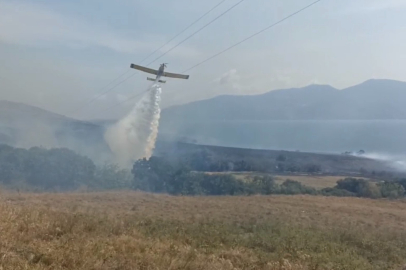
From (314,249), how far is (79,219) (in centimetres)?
669

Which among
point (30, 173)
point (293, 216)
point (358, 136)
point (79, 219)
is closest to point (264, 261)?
point (79, 219)

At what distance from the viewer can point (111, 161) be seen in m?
58.0

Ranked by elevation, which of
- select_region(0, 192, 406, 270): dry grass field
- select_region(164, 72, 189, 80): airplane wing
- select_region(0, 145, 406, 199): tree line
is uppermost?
select_region(164, 72, 189, 80): airplane wing

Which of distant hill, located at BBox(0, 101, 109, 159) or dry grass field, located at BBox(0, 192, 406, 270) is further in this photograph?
distant hill, located at BBox(0, 101, 109, 159)

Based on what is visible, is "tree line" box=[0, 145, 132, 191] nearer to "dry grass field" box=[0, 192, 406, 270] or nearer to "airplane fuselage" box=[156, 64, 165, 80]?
"airplane fuselage" box=[156, 64, 165, 80]

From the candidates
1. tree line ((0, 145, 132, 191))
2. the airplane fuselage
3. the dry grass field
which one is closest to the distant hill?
tree line ((0, 145, 132, 191))

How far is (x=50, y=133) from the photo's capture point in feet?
281

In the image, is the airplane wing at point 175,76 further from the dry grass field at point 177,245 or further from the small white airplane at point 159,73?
the dry grass field at point 177,245

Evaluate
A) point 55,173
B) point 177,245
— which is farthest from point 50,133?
point 177,245

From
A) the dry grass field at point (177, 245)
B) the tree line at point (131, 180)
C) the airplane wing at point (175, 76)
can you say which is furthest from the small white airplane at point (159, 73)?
the dry grass field at point (177, 245)

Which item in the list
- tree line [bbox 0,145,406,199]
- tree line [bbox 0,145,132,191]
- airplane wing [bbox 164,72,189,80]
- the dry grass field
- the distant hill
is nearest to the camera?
the dry grass field

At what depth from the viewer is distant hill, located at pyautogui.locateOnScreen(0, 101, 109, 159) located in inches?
2818

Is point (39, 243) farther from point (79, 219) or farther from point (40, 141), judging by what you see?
point (40, 141)

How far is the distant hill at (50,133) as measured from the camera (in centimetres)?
7157
